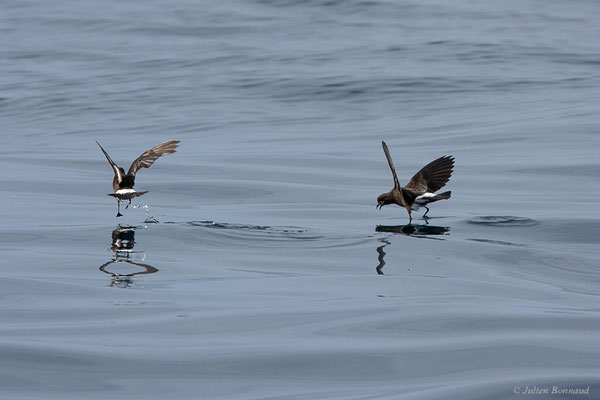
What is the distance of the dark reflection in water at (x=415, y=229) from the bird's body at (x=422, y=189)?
25cm

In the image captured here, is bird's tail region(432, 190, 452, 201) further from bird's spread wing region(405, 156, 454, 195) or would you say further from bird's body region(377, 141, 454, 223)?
bird's spread wing region(405, 156, 454, 195)

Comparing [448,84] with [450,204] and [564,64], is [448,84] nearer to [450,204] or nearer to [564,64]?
[564,64]

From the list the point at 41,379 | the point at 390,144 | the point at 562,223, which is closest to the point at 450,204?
the point at 562,223

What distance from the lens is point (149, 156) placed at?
35.7 ft

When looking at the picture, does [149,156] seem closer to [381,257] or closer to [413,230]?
[413,230]

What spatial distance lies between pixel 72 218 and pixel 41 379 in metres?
6.14

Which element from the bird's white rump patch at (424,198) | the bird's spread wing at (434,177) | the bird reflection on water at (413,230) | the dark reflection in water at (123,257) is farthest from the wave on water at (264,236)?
the bird's spread wing at (434,177)

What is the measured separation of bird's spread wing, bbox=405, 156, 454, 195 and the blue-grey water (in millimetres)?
423

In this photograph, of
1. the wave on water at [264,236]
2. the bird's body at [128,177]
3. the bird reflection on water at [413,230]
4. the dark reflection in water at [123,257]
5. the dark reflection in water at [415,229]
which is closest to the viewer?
the dark reflection in water at [123,257]

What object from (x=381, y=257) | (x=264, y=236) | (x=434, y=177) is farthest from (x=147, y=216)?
(x=381, y=257)

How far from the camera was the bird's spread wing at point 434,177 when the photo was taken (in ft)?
35.2

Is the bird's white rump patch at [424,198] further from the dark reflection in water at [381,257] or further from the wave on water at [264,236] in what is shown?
the dark reflection in water at [381,257]

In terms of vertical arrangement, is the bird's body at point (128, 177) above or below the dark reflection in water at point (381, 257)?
above

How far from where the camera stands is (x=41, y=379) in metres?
4.73
